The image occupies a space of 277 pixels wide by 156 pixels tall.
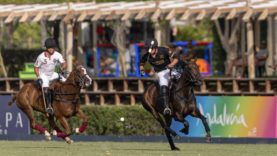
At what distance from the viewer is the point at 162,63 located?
77.8 ft

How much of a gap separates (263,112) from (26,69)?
11899mm

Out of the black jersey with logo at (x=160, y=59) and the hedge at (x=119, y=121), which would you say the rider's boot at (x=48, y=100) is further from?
the hedge at (x=119, y=121)

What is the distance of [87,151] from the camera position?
21.6 meters

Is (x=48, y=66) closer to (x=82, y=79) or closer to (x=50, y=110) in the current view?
(x=50, y=110)

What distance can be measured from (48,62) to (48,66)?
0.38ft

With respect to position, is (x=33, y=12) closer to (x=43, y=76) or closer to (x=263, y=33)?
(x=43, y=76)

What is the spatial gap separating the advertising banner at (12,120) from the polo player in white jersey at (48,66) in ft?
21.5

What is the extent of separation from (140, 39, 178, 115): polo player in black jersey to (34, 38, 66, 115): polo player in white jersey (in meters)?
2.41

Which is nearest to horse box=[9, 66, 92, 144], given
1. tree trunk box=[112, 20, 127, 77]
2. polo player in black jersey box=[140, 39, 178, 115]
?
polo player in black jersey box=[140, 39, 178, 115]

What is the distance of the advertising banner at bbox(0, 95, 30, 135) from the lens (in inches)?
1260

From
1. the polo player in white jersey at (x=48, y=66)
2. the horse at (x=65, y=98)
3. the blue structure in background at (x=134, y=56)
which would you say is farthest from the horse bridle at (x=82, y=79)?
the blue structure in background at (x=134, y=56)

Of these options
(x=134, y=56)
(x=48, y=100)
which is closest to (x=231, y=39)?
(x=134, y=56)

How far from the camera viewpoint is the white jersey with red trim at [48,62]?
998 inches

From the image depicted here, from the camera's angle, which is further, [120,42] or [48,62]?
[120,42]
